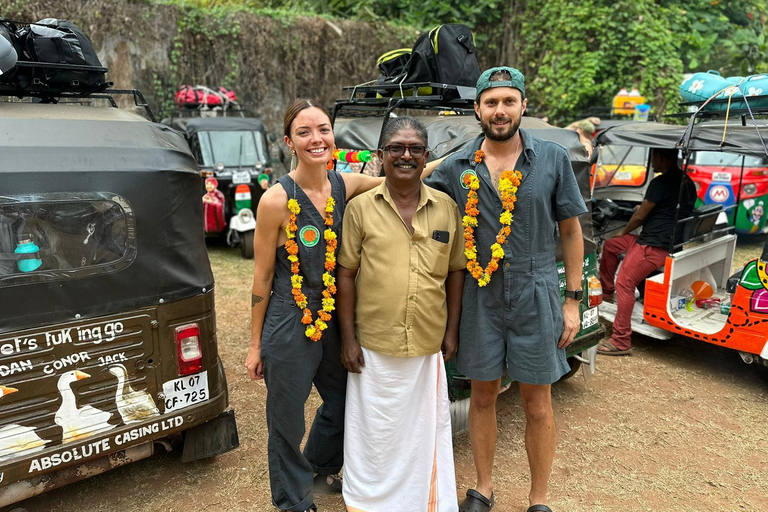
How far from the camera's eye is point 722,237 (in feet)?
20.3

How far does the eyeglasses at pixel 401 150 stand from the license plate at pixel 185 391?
1602 mm

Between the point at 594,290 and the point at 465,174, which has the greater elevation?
the point at 465,174

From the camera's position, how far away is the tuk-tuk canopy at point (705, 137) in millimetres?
4570

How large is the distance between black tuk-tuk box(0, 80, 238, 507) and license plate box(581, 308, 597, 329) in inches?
101

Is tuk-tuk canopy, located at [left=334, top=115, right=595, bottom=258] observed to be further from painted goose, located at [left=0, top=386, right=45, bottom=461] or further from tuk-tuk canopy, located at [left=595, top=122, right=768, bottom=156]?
painted goose, located at [left=0, top=386, right=45, bottom=461]

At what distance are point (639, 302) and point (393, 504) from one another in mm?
4260

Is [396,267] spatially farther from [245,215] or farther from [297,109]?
[245,215]

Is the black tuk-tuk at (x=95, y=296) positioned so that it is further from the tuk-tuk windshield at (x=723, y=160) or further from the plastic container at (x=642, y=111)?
the plastic container at (x=642, y=111)

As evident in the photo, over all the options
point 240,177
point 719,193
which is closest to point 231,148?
point 240,177

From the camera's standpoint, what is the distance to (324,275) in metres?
2.81

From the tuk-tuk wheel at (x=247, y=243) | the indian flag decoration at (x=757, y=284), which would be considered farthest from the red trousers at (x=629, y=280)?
the tuk-tuk wheel at (x=247, y=243)

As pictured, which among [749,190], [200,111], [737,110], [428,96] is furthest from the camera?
[200,111]

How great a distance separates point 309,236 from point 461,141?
1474mm

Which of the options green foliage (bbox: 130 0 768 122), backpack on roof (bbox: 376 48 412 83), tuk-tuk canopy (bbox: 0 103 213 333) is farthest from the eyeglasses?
green foliage (bbox: 130 0 768 122)
